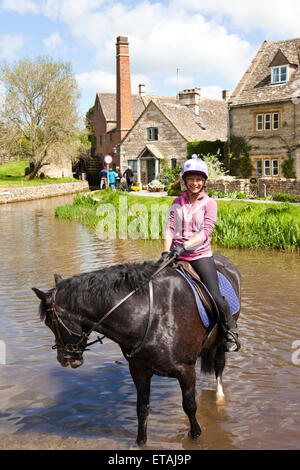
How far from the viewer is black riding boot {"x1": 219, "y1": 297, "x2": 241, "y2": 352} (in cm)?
510

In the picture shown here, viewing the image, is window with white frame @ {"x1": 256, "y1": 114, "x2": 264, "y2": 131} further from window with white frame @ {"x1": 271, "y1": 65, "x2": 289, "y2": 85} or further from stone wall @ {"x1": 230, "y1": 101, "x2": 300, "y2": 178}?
window with white frame @ {"x1": 271, "y1": 65, "x2": 289, "y2": 85}

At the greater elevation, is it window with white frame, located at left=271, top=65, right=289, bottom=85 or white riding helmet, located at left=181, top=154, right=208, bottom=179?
window with white frame, located at left=271, top=65, right=289, bottom=85

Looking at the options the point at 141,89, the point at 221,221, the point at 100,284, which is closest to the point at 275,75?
the point at 221,221

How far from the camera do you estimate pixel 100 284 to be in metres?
4.46

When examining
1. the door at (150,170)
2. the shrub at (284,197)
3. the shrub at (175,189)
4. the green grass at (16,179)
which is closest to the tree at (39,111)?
the green grass at (16,179)

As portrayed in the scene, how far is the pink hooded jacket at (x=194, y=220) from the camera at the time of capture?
16.6 ft

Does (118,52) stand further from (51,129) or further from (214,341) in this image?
(214,341)

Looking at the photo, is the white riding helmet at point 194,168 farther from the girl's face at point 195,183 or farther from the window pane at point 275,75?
the window pane at point 275,75

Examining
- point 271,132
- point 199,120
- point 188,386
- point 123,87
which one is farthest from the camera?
point 123,87

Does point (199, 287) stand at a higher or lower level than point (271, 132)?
lower

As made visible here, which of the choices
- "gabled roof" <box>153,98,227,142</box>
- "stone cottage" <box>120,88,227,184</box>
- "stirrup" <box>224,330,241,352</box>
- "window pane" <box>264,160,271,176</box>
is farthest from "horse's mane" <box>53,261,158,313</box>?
"gabled roof" <box>153,98,227,142</box>

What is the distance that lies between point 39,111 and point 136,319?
160ft

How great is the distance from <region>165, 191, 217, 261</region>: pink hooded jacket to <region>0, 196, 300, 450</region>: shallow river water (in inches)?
81.4

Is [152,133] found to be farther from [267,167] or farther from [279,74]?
[279,74]
